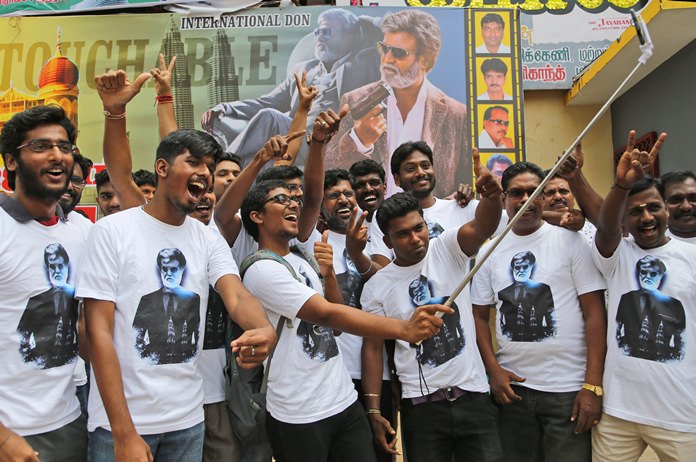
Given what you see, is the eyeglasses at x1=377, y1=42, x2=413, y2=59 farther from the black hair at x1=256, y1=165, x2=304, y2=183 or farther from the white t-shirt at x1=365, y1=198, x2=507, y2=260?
the black hair at x1=256, y1=165, x2=304, y2=183

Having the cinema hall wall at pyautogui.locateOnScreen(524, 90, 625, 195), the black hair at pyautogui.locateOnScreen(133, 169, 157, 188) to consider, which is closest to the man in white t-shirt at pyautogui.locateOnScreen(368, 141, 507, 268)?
the black hair at pyautogui.locateOnScreen(133, 169, 157, 188)

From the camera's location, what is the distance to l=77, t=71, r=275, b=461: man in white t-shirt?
7.17 feet

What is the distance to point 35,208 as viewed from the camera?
2350mm

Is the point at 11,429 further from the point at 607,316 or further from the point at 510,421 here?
the point at 607,316

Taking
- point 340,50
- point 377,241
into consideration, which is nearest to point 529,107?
point 340,50

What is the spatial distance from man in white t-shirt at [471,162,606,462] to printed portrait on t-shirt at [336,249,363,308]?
0.83 m

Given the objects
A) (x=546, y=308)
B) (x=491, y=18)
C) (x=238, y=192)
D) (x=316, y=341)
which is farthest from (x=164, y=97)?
(x=491, y=18)

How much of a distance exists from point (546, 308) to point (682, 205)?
104cm

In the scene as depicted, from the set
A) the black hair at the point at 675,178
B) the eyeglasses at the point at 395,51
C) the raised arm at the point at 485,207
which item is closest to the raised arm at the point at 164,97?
the raised arm at the point at 485,207

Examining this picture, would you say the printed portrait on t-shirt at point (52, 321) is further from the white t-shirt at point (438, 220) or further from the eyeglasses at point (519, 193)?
the eyeglasses at point (519, 193)

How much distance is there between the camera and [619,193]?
2902mm

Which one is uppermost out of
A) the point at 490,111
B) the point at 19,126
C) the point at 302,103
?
the point at 490,111

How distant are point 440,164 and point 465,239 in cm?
407

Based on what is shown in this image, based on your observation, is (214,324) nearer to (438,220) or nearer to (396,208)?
(396,208)
